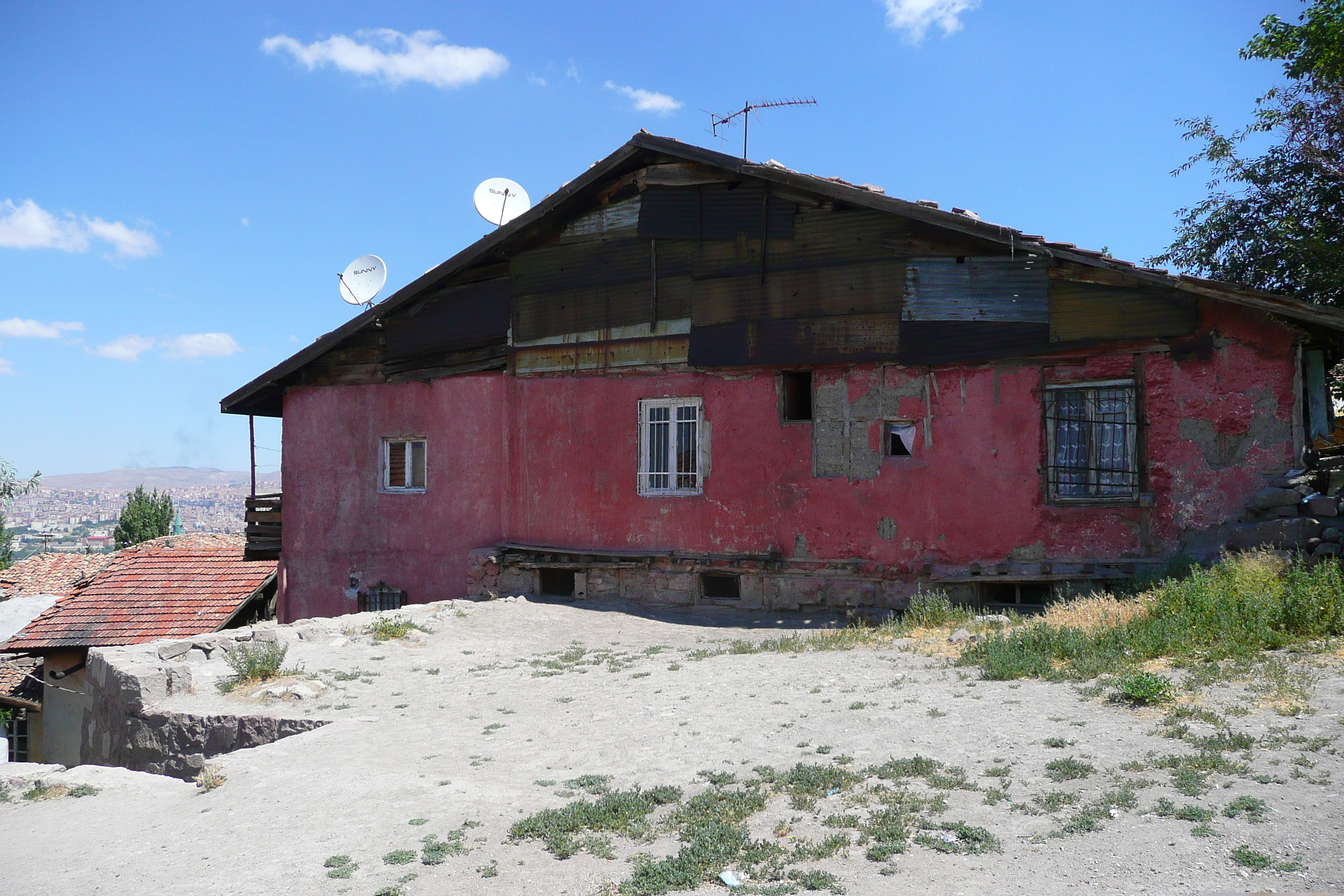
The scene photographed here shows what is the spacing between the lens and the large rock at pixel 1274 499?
9633 mm

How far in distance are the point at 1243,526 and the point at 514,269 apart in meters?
10.6

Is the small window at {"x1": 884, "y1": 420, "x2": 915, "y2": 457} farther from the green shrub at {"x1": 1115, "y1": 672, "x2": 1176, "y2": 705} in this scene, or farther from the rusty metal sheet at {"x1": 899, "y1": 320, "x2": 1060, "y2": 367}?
the green shrub at {"x1": 1115, "y1": 672, "x2": 1176, "y2": 705}

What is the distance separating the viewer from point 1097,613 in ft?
29.3

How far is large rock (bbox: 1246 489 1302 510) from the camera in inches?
379

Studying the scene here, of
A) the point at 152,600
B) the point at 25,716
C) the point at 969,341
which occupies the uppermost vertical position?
the point at 969,341

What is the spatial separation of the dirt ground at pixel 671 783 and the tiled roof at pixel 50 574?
19.9m

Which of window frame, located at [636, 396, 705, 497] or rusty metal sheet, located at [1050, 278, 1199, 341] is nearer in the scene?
rusty metal sheet, located at [1050, 278, 1199, 341]

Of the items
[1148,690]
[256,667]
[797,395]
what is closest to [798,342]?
[797,395]

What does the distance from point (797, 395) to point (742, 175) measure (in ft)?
10.5

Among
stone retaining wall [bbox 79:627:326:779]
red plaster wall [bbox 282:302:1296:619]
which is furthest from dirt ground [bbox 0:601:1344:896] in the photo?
red plaster wall [bbox 282:302:1296:619]

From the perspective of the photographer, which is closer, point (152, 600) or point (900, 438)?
point (900, 438)

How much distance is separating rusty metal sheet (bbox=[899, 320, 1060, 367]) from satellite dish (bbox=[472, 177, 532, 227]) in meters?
7.34

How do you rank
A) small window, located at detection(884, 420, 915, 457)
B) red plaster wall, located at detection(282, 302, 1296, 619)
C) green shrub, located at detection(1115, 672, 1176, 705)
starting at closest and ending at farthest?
1. green shrub, located at detection(1115, 672, 1176, 705)
2. red plaster wall, located at detection(282, 302, 1296, 619)
3. small window, located at detection(884, 420, 915, 457)

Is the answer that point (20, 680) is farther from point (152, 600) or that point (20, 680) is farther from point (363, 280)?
point (363, 280)
